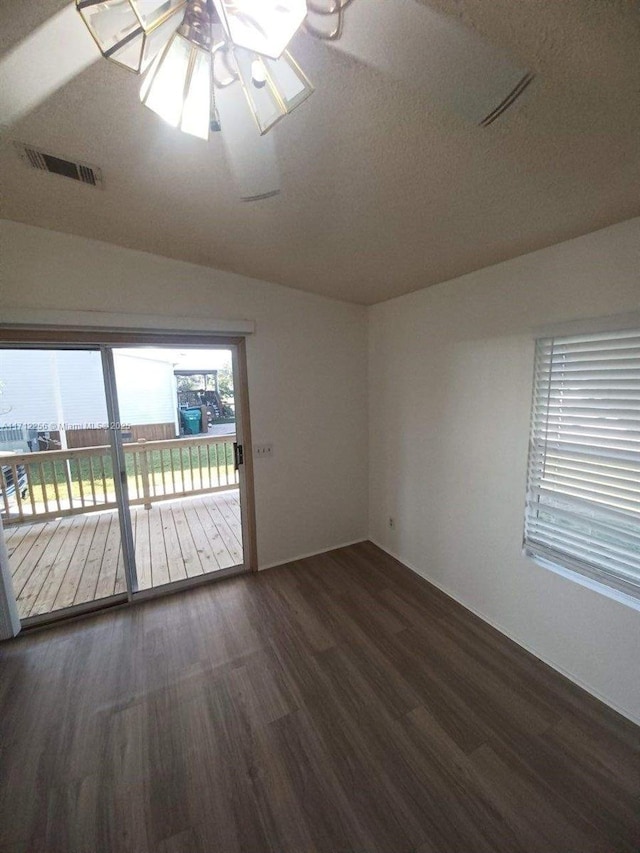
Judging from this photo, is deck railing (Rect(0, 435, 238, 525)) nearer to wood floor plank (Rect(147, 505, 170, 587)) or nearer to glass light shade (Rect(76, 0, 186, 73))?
wood floor plank (Rect(147, 505, 170, 587))

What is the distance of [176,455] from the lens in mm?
3939

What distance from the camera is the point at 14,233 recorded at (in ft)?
6.28

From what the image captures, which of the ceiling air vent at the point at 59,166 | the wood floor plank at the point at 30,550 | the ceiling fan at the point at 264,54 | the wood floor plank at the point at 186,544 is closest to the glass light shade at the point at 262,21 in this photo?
the ceiling fan at the point at 264,54

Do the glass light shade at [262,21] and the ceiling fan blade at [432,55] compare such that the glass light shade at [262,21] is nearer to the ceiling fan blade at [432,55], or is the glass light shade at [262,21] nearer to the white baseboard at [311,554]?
the ceiling fan blade at [432,55]

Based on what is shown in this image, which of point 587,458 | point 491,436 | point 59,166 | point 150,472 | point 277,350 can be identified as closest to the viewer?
point 59,166

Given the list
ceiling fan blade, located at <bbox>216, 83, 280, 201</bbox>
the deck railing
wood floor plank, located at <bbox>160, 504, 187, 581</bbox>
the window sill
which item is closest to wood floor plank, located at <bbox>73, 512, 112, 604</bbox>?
the deck railing

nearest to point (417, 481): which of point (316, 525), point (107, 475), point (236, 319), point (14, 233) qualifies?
point (316, 525)

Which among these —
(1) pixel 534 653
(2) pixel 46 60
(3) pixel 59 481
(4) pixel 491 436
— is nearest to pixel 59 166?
(2) pixel 46 60

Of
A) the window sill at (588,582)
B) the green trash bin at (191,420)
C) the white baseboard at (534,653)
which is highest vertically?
the green trash bin at (191,420)

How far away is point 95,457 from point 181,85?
2342 millimetres

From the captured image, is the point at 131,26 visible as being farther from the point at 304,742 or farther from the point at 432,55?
the point at 304,742

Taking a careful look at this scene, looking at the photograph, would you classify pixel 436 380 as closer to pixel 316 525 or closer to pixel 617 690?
pixel 316 525

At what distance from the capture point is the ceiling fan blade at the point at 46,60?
0.84m

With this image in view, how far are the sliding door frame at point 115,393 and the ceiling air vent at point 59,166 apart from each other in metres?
0.91
